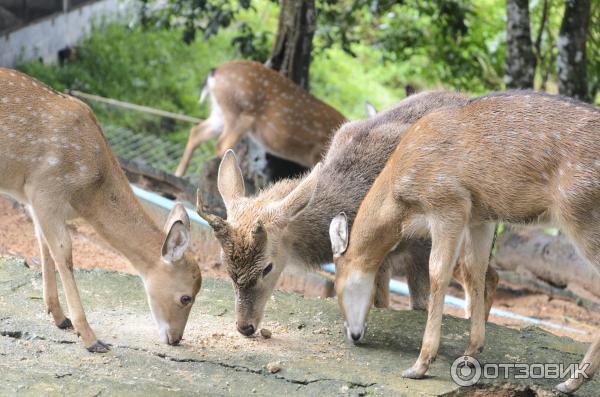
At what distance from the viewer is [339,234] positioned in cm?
631

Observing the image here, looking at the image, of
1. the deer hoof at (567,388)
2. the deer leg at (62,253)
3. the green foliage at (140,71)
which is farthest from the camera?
the green foliage at (140,71)

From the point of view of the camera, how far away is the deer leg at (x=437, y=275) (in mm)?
5621

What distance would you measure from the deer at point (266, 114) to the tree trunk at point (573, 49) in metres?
2.76

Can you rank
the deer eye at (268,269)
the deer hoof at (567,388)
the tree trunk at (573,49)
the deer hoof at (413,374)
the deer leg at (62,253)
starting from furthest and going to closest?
the tree trunk at (573,49), the deer eye at (268,269), the deer leg at (62,253), the deer hoof at (413,374), the deer hoof at (567,388)

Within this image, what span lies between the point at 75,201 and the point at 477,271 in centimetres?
261

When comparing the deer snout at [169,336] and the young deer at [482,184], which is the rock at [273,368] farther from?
the young deer at [482,184]

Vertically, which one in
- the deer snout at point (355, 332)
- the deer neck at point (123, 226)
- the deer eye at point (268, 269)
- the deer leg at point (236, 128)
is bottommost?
the deer leg at point (236, 128)

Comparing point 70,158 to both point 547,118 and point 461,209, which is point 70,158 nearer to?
point 461,209

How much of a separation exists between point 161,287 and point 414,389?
177 cm

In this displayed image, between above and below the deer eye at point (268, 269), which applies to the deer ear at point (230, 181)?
above

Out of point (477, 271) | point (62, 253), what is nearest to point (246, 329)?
point (62, 253)

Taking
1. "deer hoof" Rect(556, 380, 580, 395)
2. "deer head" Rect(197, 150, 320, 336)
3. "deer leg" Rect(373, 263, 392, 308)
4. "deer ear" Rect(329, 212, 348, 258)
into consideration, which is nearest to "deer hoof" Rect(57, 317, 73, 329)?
"deer head" Rect(197, 150, 320, 336)

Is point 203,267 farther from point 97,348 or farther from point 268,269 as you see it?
point 97,348

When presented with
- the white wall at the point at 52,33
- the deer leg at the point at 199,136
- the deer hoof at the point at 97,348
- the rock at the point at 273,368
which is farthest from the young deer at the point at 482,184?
the white wall at the point at 52,33
